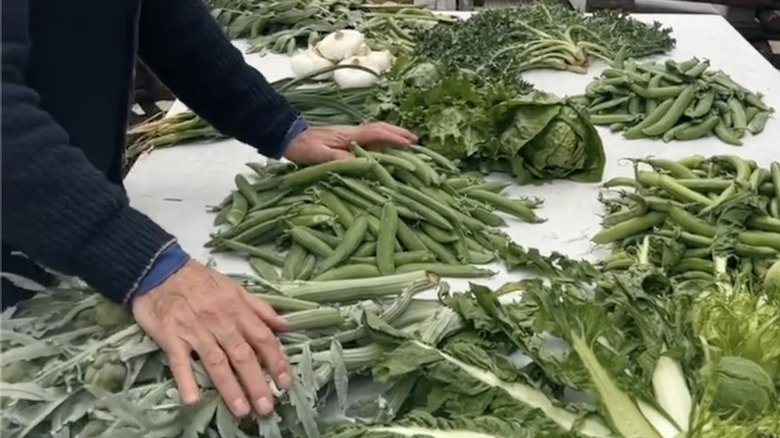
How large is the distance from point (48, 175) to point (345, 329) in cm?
43

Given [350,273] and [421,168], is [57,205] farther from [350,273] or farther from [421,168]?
[421,168]

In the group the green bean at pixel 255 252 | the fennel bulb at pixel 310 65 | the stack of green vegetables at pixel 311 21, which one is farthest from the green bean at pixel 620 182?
the stack of green vegetables at pixel 311 21

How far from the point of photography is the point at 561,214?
76.0 inches

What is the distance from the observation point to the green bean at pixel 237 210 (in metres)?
1.83

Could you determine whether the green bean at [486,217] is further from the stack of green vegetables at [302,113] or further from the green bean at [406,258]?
the stack of green vegetables at [302,113]

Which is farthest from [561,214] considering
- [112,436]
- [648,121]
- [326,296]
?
[112,436]

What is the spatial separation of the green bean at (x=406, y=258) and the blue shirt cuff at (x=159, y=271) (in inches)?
18.4

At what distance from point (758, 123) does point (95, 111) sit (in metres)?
1.53

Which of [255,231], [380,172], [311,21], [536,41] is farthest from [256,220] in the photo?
[311,21]

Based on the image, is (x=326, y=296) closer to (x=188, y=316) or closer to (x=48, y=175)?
(x=188, y=316)

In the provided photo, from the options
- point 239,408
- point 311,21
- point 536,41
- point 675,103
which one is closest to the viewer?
point 239,408

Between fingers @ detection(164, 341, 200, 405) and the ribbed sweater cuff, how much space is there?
0.34 ft

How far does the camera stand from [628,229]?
69.6 inches

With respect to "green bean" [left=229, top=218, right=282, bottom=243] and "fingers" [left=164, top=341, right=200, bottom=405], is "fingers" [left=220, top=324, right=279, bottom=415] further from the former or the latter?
"green bean" [left=229, top=218, right=282, bottom=243]
